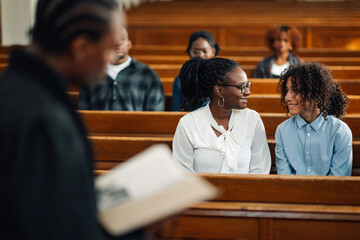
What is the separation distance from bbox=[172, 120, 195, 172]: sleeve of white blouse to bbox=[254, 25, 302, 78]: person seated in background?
2.03 m

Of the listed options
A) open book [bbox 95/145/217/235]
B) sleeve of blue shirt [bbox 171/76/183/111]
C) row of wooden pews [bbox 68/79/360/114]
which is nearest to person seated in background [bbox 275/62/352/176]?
row of wooden pews [bbox 68/79/360/114]

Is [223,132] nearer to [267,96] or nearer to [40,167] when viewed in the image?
[267,96]

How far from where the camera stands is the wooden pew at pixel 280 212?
67.2 inches

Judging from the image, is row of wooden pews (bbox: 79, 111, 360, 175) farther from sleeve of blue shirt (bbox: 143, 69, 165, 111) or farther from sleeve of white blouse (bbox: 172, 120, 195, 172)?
sleeve of blue shirt (bbox: 143, 69, 165, 111)

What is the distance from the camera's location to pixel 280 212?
174cm

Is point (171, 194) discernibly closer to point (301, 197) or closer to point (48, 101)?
point (48, 101)

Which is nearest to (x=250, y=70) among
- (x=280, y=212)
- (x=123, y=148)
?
(x=123, y=148)

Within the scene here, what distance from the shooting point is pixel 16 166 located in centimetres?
81

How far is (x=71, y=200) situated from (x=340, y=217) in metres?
1.16

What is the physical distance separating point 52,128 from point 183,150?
1.58 m

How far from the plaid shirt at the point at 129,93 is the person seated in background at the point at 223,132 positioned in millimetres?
945

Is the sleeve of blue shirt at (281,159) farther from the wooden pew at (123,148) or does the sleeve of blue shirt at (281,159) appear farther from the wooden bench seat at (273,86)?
the wooden bench seat at (273,86)

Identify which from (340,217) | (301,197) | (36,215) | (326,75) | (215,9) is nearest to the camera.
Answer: (36,215)

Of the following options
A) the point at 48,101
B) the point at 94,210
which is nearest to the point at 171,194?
the point at 94,210
